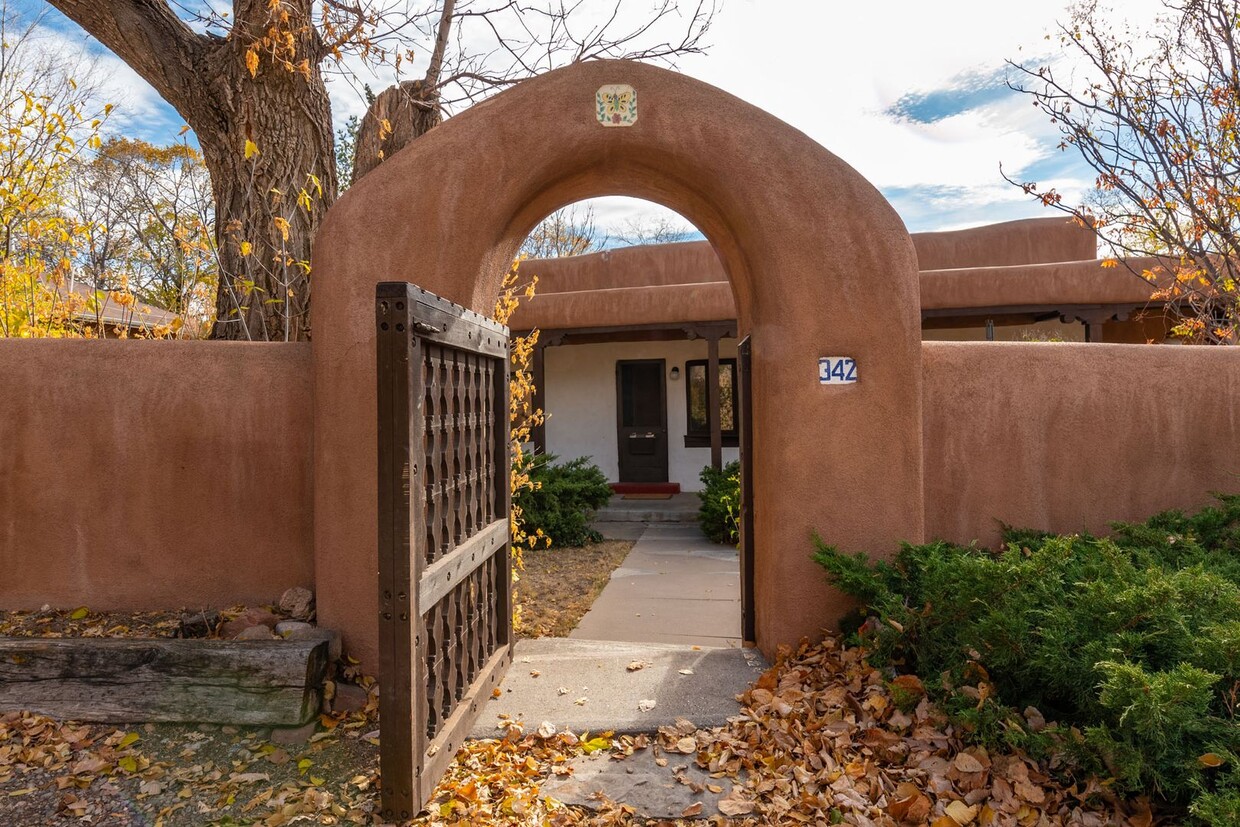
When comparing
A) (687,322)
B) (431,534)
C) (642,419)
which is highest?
(687,322)

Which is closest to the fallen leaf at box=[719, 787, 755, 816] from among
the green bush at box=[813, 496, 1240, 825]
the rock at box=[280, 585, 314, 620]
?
the green bush at box=[813, 496, 1240, 825]

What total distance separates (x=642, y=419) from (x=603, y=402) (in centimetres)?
83

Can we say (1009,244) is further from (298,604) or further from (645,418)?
(298,604)

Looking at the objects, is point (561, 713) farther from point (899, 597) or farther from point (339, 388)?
point (339, 388)

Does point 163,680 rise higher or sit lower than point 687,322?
lower

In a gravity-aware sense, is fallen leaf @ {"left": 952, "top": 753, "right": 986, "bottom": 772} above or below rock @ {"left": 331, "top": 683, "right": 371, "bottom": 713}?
above

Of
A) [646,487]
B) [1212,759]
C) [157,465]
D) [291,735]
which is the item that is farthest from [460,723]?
[646,487]

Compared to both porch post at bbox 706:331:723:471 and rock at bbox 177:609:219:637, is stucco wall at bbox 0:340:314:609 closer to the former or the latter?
rock at bbox 177:609:219:637

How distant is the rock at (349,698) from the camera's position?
13.4ft

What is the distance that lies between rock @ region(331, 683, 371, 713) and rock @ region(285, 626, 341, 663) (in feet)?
0.53

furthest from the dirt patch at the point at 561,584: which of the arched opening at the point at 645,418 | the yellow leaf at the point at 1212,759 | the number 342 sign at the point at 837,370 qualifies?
the yellow leaf at the point at 1212,759

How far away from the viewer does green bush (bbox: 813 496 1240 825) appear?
2514 mm

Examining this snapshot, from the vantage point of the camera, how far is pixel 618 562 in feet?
30.1

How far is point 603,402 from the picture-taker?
1485 centimetres
